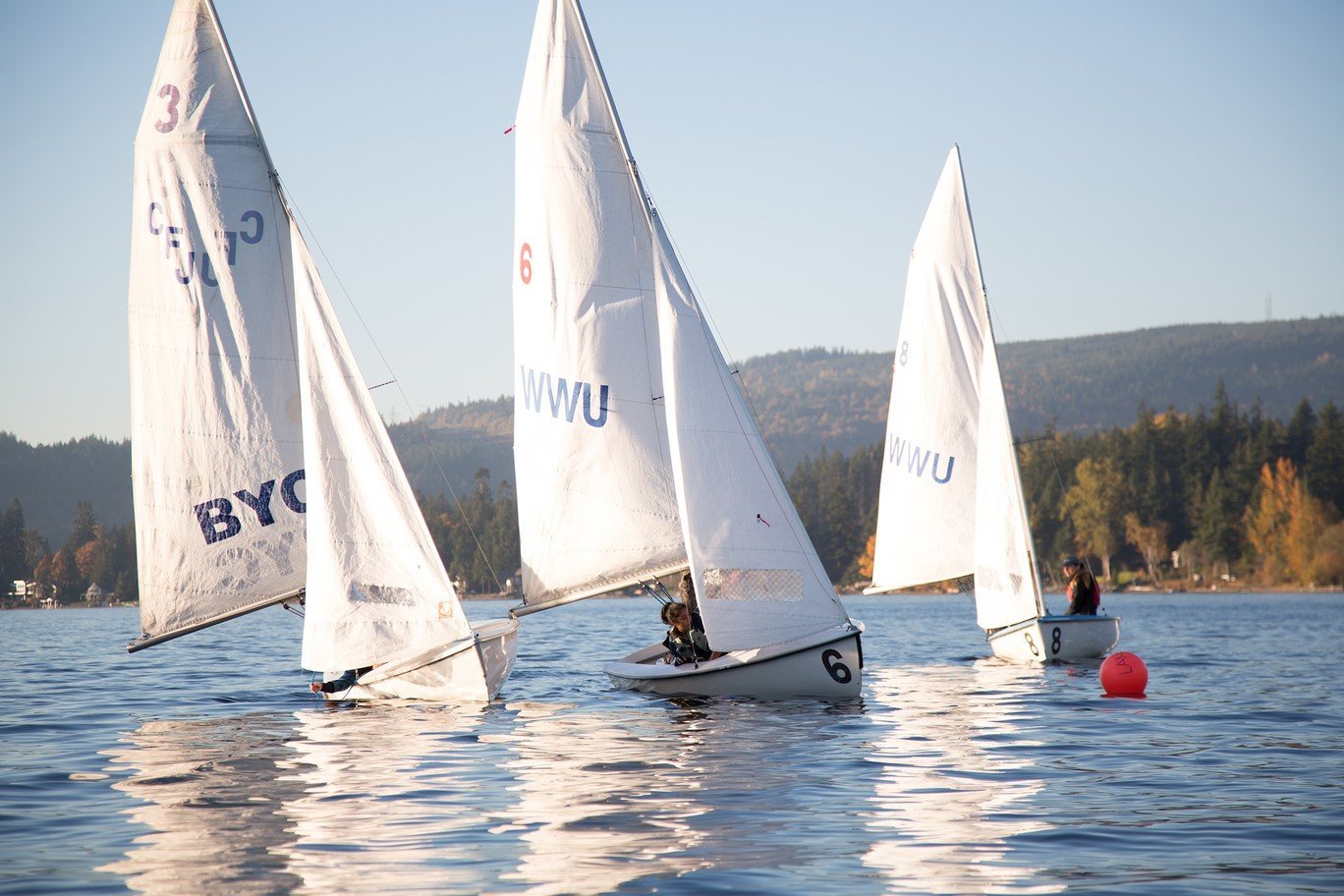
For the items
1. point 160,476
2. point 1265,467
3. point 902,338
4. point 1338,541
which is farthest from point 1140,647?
point 1265,467

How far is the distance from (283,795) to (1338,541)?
11175cm

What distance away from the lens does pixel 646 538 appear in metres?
19.8

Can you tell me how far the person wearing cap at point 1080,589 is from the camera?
27.0m

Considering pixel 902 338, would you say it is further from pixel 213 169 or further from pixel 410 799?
pixel 410 799

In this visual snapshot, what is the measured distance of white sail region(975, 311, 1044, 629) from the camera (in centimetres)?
2781

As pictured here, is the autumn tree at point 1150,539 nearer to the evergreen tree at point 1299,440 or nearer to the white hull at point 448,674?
the evergreen tree at point 1299,440

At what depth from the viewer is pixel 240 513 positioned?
1884 cm

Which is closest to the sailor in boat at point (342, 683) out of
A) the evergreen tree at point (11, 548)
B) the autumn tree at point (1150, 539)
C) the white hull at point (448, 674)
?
the white hull at point (448, 674)

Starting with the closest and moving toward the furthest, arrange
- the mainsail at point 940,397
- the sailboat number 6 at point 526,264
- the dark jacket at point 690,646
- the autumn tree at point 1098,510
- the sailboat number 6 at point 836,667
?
the sailboat number 6 at point 836,667 < the dark jacket at point 690,646 < the sailboat number 6 at point 526,264 < the mainsail at point 940,397 < the autumn tree at point 1098,510

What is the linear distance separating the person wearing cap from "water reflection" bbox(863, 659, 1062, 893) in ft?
19.9

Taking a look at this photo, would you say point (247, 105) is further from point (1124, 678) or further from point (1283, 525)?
point (1283, 525)

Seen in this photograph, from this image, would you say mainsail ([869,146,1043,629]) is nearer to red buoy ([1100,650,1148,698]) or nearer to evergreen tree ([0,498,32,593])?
red buoy ([1100,650,1148,698])

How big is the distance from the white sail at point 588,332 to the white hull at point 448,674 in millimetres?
1703

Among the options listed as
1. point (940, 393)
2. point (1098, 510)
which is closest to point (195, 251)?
point (940, 393)
